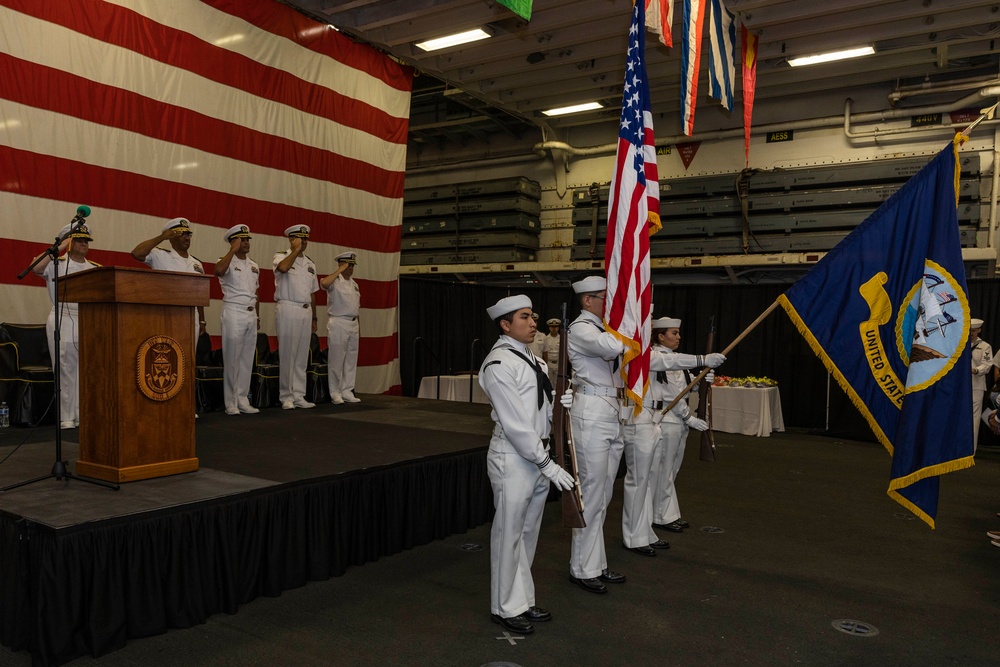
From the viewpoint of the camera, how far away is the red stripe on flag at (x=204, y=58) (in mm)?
6051

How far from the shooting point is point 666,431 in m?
4.56

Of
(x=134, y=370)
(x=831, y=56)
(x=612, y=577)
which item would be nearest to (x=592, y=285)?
(x=612, y=577)

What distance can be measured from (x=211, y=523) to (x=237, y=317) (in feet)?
10.2

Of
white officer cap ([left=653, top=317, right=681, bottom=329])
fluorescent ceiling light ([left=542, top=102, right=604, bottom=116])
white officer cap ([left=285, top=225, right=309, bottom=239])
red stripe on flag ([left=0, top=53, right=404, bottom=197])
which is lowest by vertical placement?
white officer cap ([left=653, top=317, right=681, bottom=329])

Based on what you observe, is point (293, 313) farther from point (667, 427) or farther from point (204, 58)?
point (667, 427)

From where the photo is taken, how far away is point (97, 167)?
6.22 metres

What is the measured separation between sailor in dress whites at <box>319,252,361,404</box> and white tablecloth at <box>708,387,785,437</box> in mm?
4777

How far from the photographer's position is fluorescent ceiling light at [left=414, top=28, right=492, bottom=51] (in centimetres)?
844

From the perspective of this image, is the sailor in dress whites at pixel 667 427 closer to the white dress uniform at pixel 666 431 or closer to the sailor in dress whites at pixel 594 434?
the white dress uniform at pixel 666 431

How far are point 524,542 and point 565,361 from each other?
799 millimetres

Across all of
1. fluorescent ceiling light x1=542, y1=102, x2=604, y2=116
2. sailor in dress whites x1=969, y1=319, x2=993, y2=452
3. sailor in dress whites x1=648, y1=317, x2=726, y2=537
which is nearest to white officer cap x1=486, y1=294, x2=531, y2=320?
sailor in dress whites x1=648, y1=317, x2=726, y2=537

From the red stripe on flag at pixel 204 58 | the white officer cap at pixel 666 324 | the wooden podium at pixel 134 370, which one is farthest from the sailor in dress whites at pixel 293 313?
the white officer cap at pixel 666 324

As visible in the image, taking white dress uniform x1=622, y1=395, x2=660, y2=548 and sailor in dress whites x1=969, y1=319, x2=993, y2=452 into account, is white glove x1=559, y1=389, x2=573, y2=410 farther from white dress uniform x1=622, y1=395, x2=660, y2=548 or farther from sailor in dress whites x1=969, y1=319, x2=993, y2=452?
sailor in dress whites x1=969, y1=319, x2=993, y2=452

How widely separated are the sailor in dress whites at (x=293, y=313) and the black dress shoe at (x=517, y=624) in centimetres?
398
